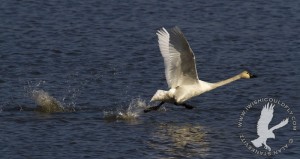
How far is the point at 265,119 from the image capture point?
20109 millimetres

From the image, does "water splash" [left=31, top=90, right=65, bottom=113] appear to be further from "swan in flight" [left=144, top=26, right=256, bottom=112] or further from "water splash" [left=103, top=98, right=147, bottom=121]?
"swan in flight" [left=144, top=26, right=256, bottom=112]

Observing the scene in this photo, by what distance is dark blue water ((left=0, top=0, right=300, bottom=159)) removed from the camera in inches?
733

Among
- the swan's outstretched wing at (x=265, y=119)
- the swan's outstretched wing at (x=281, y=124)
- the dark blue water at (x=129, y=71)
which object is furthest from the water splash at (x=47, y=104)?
the swan's outstretched wing at (x=281, y=124)

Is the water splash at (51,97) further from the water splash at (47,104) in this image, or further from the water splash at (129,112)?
the water splash at (129,112)

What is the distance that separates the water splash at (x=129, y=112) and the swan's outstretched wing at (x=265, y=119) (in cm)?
262

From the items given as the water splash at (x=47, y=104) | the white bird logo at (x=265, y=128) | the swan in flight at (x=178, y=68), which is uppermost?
the swan in flight at (x=178, y=68)

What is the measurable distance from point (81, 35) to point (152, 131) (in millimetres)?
8859

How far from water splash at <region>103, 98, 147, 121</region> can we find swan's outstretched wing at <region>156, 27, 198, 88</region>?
208 cm

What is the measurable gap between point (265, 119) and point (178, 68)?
288 cm

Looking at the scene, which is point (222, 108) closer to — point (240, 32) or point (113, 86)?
point (113, 86)

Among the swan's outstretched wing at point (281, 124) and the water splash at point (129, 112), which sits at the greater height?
the water splash at point (129, 112)

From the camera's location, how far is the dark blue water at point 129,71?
733 inches

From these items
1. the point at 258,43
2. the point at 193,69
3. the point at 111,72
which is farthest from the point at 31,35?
the point at 193,69

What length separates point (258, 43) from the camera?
27281 millimetres
